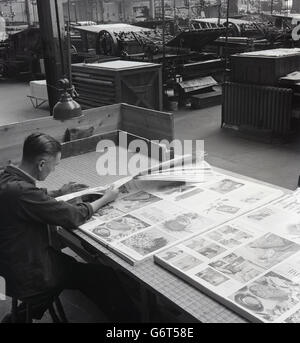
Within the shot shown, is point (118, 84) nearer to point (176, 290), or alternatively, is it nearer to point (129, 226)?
point (129, 226)

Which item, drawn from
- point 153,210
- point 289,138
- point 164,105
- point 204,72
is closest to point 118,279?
point 153,210

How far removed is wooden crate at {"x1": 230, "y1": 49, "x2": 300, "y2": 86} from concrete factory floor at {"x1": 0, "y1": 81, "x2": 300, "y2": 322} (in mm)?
790

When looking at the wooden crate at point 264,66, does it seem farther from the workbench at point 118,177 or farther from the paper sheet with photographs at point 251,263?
the paper sheet with photographs at point 251,263

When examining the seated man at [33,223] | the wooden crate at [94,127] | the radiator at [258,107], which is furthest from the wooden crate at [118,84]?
the seated man at [33,223]

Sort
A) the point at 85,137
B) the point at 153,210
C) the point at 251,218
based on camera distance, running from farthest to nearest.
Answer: the point at 85,137
the point at 153,210
the point at 251,218

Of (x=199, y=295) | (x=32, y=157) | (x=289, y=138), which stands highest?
(x=32, y=157)

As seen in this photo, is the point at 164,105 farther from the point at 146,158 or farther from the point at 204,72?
the point at 146,158

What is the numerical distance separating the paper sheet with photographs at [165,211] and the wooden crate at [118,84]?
3461mm

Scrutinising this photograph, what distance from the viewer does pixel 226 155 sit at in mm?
5105

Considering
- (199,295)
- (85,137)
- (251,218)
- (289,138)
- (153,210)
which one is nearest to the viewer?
(199,295)

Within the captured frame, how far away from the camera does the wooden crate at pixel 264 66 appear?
5320mm

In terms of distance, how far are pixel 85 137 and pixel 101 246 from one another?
167 centimetres

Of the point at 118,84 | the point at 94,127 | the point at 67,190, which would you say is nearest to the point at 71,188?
the point at 67,190

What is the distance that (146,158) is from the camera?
9.37ft
